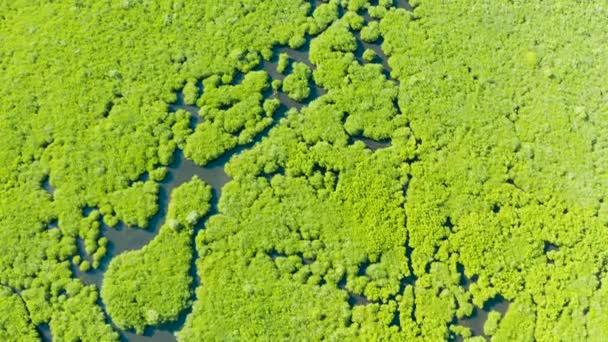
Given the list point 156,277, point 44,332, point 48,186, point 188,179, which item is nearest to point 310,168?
point 188,179

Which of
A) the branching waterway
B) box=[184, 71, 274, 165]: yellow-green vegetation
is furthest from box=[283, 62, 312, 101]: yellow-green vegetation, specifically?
box=[184, 71, 274, 165]: yellow-green vegetation

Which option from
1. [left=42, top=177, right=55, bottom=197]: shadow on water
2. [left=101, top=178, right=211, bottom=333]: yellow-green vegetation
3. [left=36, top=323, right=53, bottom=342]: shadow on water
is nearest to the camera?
[left=36, top=323, right=53, bottom=342]: shadow on water

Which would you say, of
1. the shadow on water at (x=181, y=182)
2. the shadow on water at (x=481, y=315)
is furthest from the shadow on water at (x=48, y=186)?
the shadow on water at (x=481, y=315)

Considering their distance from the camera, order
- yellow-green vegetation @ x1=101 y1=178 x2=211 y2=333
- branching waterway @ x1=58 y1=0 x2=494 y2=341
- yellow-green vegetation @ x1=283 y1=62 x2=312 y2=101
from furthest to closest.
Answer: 1. yellow-green vegetation @ x1=283 y1=62 x2=312 y2=101
2. branching waterway @ x1=58 y1=0 x2=494 y2=341
3. yellow-green vegetation @ x1=101 y1=178 x2=211 y2=333

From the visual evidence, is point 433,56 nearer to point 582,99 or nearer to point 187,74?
point 582,99

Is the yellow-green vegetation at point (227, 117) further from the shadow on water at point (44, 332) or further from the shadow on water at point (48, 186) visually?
the shadow on water at point (44, 332)

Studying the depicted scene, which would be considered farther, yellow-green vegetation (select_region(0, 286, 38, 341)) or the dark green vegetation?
the dark green vegetation

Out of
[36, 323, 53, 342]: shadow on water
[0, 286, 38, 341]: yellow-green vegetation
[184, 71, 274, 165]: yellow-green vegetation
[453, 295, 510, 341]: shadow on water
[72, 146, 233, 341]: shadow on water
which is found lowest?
[453, 295, 510, 341]: shadow on water

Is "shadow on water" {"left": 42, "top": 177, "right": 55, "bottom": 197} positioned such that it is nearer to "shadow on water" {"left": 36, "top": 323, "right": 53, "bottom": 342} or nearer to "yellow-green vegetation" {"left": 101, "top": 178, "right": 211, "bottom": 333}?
"yellow-green vegetation" {"left": 101, "top": 178, "right": 211, "bottom": 333}
